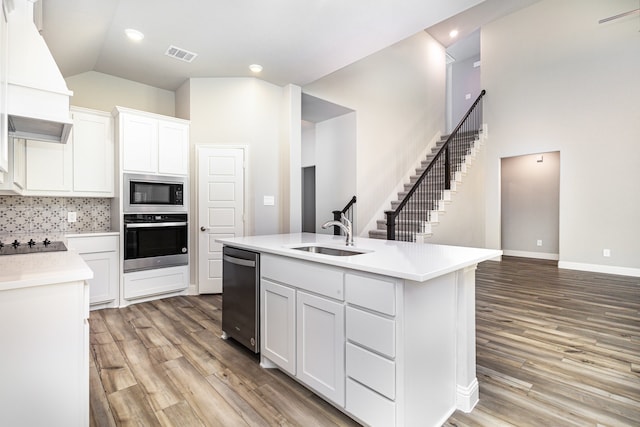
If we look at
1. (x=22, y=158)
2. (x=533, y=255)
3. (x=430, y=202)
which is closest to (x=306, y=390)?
(x=22, y=158)

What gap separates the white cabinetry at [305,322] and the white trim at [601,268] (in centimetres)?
609

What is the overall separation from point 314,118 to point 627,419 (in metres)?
5.66

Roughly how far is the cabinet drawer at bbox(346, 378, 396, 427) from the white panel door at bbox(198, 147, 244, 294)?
10.1 feet

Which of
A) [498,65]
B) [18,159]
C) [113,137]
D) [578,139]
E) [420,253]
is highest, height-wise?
[498,65]

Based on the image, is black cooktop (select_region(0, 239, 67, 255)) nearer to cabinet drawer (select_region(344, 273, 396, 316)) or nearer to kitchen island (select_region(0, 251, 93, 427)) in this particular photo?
kitchen island (select_region(0, 251, 93, 427))

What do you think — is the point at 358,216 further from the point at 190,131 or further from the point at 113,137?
the point at 113,137

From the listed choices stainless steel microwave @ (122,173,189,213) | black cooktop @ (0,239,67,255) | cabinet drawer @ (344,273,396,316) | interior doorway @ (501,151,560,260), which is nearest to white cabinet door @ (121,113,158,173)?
stainless steel microwave @ (122,173,189,213)

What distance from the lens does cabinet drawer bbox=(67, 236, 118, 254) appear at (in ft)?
11.6

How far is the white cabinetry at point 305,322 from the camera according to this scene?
1763 millimetres

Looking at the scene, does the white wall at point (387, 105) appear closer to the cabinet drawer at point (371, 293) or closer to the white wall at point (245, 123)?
the white wall at point (245, 123)

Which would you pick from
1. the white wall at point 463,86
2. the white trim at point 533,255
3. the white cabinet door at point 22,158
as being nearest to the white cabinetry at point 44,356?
the white cabinet door at point 22,158

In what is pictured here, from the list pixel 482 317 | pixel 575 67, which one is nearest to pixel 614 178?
pixel 575 67

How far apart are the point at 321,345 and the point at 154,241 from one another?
3.05 metres

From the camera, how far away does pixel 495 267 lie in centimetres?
607
